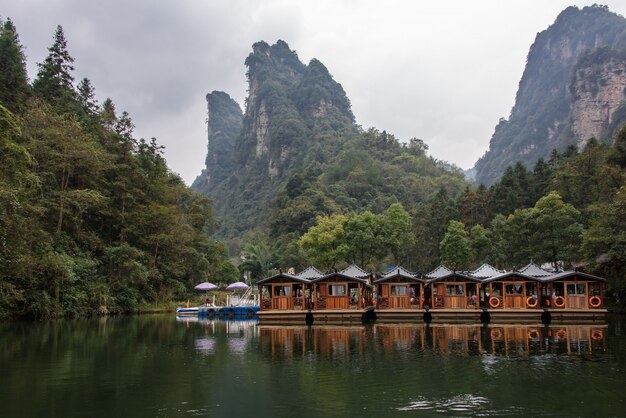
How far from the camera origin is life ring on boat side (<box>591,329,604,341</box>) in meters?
19.5

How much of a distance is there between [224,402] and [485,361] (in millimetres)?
7940

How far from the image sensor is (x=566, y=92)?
449 ft

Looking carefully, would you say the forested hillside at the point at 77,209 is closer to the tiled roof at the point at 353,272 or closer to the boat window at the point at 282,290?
the boat window at the point at 282,290

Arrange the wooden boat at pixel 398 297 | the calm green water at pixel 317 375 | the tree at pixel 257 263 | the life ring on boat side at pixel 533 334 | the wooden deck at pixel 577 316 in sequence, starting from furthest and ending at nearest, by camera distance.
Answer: the tree at pixel 257 263, the wooden boat at pixel 398 297, the wooden deck at pixel 577 316, the life ring on boat side at pixel 533 334, the calm green water at pixel 317 375

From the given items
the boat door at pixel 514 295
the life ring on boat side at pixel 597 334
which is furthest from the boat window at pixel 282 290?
the life ring on boat side at pixel 597 334

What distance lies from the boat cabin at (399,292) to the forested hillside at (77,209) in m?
16.7

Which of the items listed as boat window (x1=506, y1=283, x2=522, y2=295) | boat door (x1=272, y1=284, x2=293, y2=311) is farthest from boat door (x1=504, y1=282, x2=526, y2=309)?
boat door (x1=272, y1=284, x2=293, y2=311)

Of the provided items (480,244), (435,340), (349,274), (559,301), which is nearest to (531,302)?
(559,301)

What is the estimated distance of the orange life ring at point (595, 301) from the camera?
2666cm

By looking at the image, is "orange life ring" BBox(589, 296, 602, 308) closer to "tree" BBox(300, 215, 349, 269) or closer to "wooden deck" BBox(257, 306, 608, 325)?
"wooden deck" BBox(257, 306, 608, 325)

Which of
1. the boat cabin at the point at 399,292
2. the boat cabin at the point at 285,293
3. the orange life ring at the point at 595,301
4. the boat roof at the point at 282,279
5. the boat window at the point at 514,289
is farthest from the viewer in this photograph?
the boat cabin at the point at 399,292

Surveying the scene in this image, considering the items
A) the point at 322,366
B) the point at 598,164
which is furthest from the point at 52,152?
the point at 598,164

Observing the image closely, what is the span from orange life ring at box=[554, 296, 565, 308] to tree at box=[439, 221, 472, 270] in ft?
44.7

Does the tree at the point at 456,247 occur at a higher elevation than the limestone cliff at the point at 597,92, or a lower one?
lower
